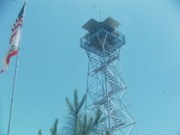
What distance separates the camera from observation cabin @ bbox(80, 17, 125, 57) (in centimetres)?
2942

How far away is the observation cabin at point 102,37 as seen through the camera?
96.5 feet

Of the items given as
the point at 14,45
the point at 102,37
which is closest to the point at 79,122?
the point at 14,45

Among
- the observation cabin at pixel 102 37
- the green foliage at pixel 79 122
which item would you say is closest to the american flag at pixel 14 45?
the green foliage at pixel 79 122

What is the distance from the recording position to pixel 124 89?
88.9 feet

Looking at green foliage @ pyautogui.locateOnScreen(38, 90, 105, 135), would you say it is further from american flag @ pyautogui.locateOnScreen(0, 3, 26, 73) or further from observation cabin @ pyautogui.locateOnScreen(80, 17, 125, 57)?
observation cabin @ pyautogui.locateOnScreen(80, 17, 125, 57)

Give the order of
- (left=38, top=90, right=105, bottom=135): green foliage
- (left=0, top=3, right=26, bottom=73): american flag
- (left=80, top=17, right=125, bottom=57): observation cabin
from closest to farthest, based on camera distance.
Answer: (left=38, top=90, right=105, bottom=135): green foliage, (left=0, top=3, right=26, bottom=73): american flag, (left=80, top=17, right=125, bottom=57): observation cabin

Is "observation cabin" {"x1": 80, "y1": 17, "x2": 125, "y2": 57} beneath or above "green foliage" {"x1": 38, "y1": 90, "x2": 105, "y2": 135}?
above

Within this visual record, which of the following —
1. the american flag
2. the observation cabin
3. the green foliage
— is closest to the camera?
the green foliage

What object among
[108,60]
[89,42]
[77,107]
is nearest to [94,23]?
[89,42]

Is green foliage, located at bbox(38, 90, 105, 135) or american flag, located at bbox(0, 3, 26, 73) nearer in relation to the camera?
green foliage, located at bbox(38, 90, 105, 135)

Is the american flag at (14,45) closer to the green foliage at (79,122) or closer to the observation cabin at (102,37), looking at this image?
the green foliage at (79,122)

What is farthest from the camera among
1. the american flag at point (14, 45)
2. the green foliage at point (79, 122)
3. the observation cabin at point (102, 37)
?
the observation cabin at point (102, 37)

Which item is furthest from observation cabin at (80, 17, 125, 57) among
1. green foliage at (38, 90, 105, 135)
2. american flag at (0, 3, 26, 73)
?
green foliage at (38, 90, 105, 135)

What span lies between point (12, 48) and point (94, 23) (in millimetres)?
15290
